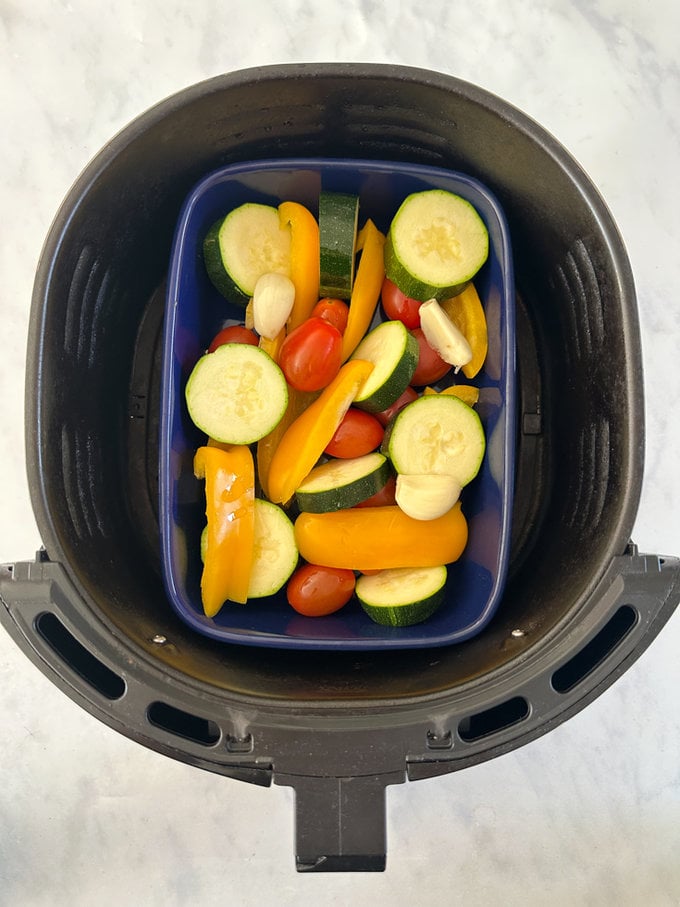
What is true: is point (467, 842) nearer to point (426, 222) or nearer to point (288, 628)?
point (288, 628)

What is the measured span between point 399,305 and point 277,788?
729 mm

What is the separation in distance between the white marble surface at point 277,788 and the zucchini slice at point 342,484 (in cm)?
45

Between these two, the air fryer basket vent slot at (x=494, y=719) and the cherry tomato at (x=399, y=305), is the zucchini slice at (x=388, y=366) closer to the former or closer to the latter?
the cherry tomato at (x=399, y=305)

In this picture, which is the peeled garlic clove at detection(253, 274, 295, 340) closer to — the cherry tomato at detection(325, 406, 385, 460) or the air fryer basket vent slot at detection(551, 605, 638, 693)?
the cherry tomato at detection(325, 406, 385, 460)

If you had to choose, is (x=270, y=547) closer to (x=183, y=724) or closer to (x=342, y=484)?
(x=342, y=484)

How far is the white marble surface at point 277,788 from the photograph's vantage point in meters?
1.18

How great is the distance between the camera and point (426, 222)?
103 cm

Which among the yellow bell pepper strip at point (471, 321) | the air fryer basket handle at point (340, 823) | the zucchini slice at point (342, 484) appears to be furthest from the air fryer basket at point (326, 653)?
the zucchini slice at point (342, 484)

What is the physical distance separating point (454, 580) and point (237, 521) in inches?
12.2

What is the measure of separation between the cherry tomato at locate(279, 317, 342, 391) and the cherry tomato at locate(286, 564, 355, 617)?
24cm

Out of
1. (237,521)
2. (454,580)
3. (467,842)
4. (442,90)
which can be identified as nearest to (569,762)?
(467,842)

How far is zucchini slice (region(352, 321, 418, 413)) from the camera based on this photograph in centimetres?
98

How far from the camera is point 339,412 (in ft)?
3.28

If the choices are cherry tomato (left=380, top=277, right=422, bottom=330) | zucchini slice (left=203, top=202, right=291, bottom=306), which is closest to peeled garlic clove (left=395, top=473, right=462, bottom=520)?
cherry tomato (left=380, top=277, right=422, bottom=330)
